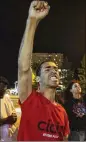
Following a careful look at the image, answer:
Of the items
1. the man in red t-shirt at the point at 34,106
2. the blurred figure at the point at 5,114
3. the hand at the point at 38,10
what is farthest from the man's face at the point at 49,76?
the blurred figure at the point at 5,114

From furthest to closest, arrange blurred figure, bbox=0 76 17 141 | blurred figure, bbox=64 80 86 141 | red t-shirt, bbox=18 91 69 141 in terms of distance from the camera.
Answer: blurred figure, bbox=64 80 86 141 < blurred figure, bbox=0 76 17 141 < red t-shirt, bbox=18 91 69 141

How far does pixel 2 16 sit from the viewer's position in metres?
5.29

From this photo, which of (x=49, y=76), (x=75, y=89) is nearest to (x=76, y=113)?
(x=75, y=89)

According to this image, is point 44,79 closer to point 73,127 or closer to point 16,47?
point 73,127

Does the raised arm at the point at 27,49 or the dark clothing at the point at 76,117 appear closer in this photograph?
the raised arm at the point at 27,49

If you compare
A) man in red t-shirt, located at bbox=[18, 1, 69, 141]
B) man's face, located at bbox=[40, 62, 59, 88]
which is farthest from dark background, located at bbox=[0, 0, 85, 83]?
man in red t-shirt, located at bbox=[18, 1, 69, 141]

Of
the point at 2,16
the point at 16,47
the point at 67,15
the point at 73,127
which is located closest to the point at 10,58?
the point at 16,47

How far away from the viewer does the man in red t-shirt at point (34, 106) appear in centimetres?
173

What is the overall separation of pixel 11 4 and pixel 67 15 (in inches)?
35.7

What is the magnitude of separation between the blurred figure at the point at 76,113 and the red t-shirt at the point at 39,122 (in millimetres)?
1544

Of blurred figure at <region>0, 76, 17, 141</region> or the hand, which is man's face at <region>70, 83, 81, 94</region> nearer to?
blurred figure at <region>0, 76, 17, 141</region>

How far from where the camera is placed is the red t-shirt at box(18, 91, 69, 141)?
1.73 meters

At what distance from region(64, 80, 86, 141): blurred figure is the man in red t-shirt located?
153 cm

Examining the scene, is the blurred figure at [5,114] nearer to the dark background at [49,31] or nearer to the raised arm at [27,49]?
the raised arm at [27,49]
